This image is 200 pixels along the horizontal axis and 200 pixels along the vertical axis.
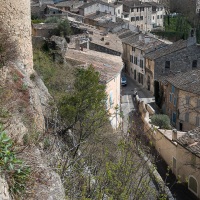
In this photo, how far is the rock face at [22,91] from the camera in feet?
23.4

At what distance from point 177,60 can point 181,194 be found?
20.9 m

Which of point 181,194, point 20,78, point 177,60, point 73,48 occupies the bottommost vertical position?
point 181,194

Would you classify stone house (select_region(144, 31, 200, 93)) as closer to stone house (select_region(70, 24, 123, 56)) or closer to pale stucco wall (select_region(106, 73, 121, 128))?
stone house (select_region(70, 24, 123, 56))

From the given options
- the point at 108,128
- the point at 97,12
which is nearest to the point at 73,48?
the point at 108,128

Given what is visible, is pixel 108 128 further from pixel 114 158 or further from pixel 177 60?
pixel 177 60

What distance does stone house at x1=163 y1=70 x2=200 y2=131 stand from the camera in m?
28.1

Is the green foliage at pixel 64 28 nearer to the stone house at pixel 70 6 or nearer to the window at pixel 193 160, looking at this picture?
the window at pixel 193 160

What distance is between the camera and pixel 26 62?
557 inches

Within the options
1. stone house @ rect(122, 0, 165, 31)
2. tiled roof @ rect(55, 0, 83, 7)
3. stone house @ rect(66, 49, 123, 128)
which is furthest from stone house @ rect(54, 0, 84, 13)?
stone house @ rect(66, 49, 123, 128)

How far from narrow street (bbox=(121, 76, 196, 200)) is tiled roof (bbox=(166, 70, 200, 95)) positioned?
154 inches

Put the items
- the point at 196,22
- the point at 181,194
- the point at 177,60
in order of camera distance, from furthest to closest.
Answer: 1. the point at 196,22
2. the point at 177,60
3. the point at 181,194

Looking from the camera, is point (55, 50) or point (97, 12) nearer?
point (55, 50)

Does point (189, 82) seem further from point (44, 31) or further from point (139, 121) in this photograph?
point (44, 31)

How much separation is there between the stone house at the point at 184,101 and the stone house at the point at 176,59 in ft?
18.7
